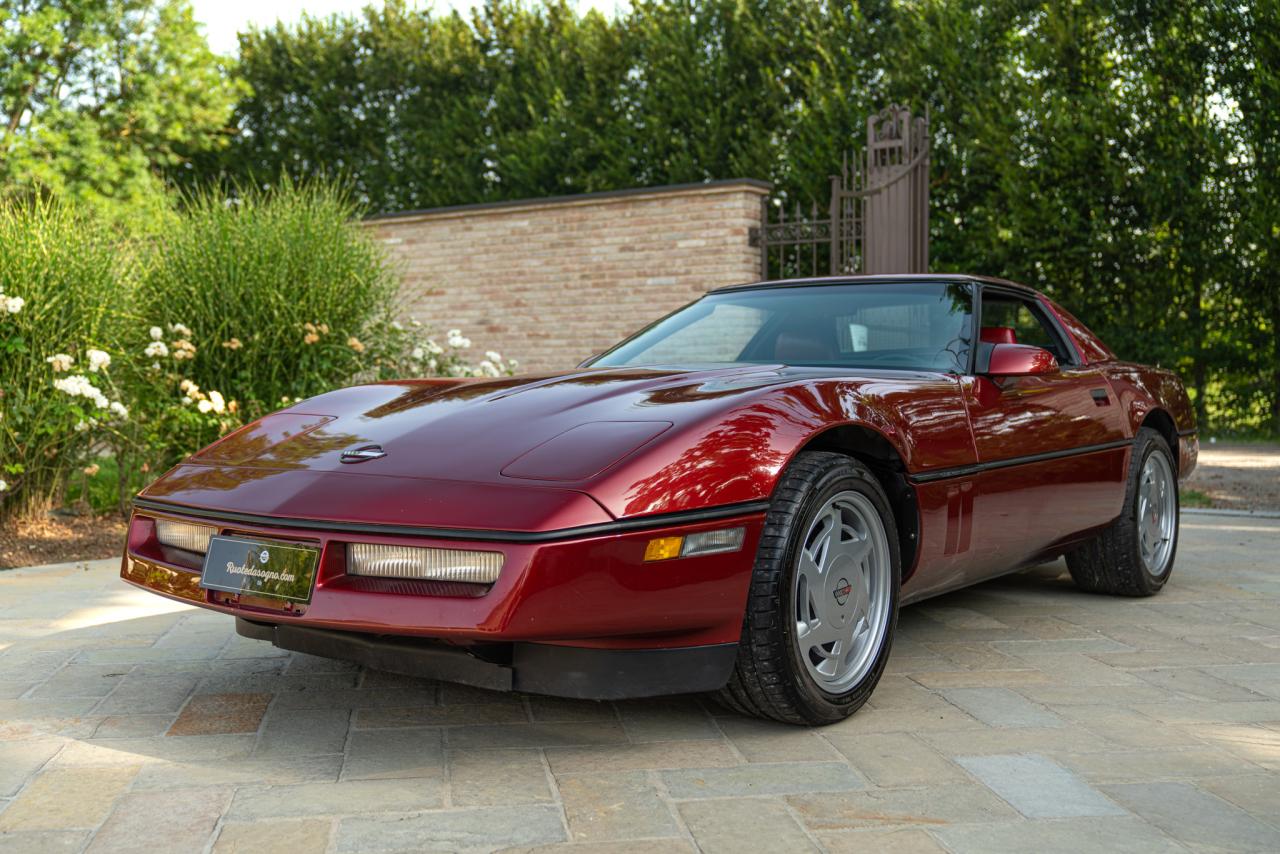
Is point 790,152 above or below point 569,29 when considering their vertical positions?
below

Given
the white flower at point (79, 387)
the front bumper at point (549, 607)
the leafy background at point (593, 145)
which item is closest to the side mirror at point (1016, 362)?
the front bumper at point (549, 607)

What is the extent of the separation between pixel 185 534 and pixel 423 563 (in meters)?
0.84

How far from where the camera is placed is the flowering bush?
6.30m

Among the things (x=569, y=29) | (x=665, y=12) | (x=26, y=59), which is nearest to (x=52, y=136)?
(x=26, y=59)

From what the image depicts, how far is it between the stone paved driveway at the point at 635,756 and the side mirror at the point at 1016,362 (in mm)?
949

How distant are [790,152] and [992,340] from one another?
33.7ft

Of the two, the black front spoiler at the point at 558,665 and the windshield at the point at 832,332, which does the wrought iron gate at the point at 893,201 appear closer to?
the windshield at the point at 832,332

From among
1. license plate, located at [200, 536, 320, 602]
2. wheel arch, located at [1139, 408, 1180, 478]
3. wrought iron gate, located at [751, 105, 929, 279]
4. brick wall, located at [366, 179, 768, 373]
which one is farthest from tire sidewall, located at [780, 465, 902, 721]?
brick wall, located at [366, 179, 768, 373]

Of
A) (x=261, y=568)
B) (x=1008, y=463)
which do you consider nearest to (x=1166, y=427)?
(x=1008, y=463)

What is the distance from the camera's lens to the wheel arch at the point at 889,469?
3.31 m

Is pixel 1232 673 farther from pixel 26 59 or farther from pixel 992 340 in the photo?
pixel 26 59

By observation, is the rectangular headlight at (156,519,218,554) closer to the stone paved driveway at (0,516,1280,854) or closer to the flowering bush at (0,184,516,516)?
the stone paved driveway at (0,516,1280,854)

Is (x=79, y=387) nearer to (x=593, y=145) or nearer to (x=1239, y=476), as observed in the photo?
(x=1239, y=476)

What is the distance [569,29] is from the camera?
675 inches
